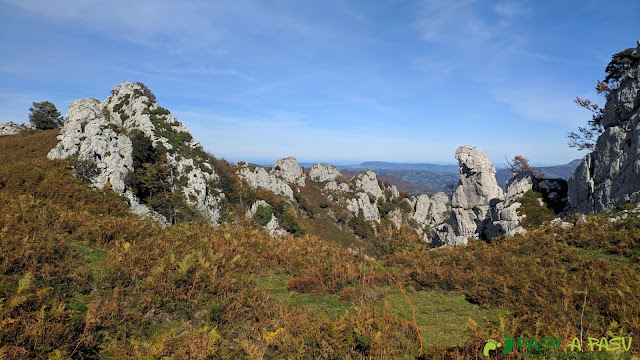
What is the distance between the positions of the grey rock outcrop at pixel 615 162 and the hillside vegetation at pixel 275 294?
5.52 metres

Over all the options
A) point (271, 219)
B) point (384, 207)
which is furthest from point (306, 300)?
point (384, 207)

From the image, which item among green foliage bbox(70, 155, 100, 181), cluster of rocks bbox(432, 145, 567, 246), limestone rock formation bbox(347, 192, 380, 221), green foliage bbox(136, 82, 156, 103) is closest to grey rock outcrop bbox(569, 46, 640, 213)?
cluster of rocks bbox(432, 145, 567, 246)

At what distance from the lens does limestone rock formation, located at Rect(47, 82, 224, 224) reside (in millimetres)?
29242

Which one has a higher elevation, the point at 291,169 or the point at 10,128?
the point at 10,128

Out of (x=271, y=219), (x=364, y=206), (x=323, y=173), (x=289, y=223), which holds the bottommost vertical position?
(x=364, y=206)

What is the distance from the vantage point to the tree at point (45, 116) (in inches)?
1800

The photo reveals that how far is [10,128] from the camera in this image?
135 feet

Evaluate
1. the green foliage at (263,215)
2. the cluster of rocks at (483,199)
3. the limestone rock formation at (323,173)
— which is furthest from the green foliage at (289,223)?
the limestone rock formation at (323,173)

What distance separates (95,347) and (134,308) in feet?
5.20

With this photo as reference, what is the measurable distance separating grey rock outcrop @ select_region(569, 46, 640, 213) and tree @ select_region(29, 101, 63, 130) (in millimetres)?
66529

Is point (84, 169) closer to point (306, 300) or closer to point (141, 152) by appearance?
point (141, 152)

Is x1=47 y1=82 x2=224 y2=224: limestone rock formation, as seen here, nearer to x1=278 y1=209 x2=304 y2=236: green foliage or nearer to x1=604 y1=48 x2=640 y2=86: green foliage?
x1=278 y1=209 x2=304 y2=236: green foliage

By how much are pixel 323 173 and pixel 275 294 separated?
4048 inches

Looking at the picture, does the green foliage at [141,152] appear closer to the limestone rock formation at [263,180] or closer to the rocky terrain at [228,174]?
the rocky terrain at [228,174]
